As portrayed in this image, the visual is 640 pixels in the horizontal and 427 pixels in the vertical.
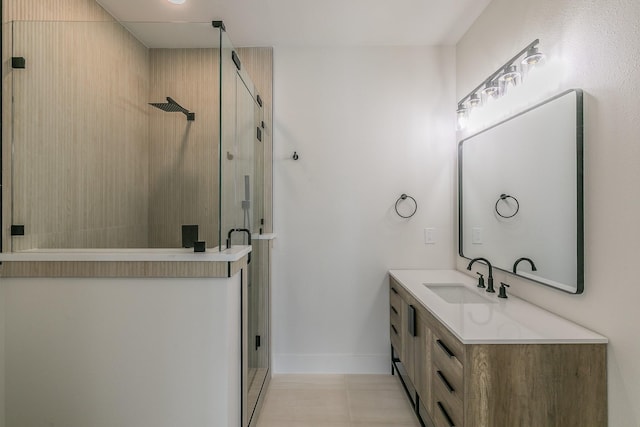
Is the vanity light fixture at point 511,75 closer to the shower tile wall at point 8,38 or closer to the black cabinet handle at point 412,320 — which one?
the black cabinet handle at point 412,320

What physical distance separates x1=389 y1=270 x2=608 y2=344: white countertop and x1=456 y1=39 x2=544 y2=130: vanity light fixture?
1.24 meters

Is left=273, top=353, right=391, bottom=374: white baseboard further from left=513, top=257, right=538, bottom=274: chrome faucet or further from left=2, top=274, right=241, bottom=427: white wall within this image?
left=513, top=257, right=538, bottom=274: chrome faucet

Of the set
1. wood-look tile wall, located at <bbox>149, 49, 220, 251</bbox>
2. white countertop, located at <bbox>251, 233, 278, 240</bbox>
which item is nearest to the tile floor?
white countertop, located at <bbox>251, 233, 278, 240</bbox>

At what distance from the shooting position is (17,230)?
1561mm

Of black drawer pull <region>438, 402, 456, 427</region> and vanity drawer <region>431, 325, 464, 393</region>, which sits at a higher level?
vanity drawer <region>431, 325, 464, 393</region>

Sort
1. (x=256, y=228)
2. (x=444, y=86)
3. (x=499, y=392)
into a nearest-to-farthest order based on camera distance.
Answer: (x=499, y=392), (x=256, y=228), (x=444, y=86)

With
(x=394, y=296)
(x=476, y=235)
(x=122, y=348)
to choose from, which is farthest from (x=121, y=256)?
(x=476, y=235)

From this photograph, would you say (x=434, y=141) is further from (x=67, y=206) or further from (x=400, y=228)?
(x=67, y=206)

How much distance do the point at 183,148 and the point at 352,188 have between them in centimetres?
138

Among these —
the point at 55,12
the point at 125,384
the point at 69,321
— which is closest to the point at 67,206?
the point at 69,321

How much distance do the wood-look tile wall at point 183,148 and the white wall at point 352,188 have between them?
0.99 meters

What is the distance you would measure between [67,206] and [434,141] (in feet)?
8.32

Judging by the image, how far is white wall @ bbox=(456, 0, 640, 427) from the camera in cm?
118

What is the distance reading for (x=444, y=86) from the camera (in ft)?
8.93
